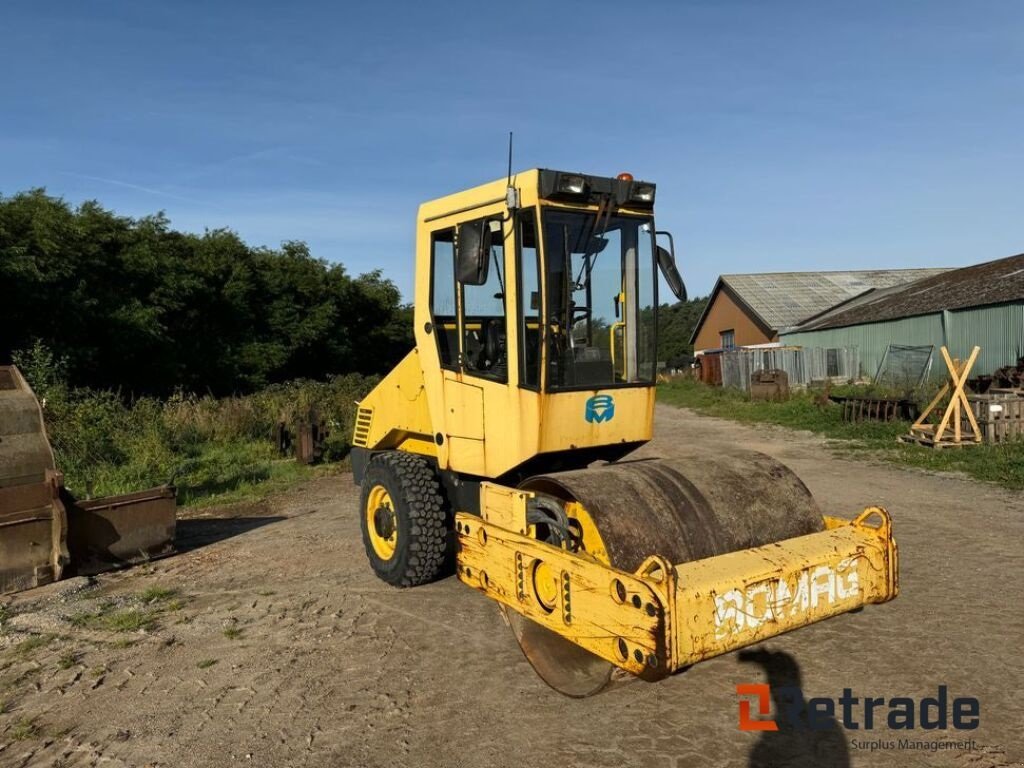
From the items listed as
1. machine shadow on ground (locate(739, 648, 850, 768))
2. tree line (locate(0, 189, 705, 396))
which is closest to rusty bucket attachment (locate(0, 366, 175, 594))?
machine shadow on ground (locate(739, 648, 850, 768))

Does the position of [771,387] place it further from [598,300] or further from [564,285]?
[564,285]

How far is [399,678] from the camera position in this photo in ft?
13.4

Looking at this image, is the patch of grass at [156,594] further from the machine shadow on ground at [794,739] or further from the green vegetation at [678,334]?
the green vegetation at [678,334]

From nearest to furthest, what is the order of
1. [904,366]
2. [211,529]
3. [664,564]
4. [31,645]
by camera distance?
[664,564] → [31,645] → [211,529] → [904,366]

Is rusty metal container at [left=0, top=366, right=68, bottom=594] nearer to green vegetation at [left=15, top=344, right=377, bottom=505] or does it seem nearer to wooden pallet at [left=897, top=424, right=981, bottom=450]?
green vegetation at [left=15, top=344, right=377, bottom=505]

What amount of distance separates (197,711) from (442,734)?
133 centimetres

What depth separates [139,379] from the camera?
54.8 ft

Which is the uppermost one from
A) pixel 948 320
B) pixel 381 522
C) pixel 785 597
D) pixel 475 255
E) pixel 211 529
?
pixel 948 320

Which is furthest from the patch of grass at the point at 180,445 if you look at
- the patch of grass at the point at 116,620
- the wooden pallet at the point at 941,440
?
the wooden pallet at the point at 941,440

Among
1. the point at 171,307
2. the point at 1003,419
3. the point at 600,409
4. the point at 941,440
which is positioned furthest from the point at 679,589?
A: the point at 171,307

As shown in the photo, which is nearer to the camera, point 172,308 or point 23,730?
point 23,730

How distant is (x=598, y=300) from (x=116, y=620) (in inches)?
156

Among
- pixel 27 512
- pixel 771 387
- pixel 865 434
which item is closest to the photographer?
pixel 27 512

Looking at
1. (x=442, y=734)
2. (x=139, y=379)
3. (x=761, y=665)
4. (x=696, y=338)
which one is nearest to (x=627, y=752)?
(x=442, y=734)
